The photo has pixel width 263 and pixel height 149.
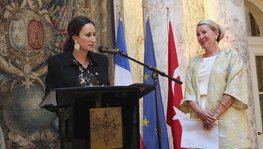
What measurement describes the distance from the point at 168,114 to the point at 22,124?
4.38 feet

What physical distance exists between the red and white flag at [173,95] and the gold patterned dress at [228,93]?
1078 mm

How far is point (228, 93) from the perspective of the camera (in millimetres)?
2848

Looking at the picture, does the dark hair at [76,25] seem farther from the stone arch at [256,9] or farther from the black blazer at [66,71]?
the stone arch at [256,9]

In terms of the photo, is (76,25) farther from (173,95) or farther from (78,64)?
(173,95)

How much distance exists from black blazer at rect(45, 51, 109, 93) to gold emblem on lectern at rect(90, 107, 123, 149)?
0.29m

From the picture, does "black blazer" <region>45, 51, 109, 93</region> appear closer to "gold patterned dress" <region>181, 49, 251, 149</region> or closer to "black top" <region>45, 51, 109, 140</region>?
"black top" <region>45, 51, 109, 140</region>

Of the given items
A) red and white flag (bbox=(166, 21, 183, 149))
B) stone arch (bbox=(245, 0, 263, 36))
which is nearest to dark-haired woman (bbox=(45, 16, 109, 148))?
red and white flag (bbox=(166, 21, 183, 149))

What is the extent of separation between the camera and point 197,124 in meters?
2.93

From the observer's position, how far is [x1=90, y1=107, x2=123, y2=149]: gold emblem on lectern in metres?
2.06

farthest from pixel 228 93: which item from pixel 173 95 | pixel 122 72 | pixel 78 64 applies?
pixel 122 72

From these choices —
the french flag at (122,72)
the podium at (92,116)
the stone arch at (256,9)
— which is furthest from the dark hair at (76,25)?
the stone arch at (256,9)

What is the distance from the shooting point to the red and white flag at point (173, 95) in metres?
4.06

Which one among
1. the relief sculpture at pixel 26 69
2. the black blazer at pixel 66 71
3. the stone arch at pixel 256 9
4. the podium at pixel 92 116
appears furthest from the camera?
the stone arch at pixel 256 9

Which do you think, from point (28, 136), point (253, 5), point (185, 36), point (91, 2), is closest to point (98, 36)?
point (91, 2)
